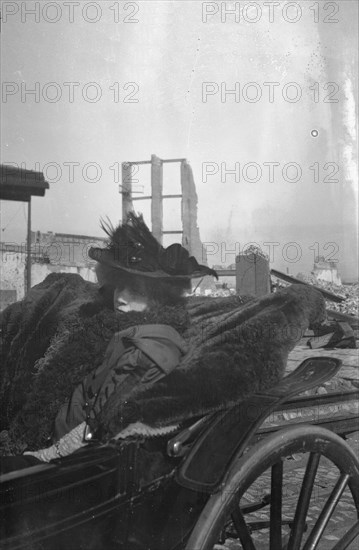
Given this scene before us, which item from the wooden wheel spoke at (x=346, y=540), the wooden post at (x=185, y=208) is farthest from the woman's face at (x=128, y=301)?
the wooden wheel spoke at (x=346, y=540)

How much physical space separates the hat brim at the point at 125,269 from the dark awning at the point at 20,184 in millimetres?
375

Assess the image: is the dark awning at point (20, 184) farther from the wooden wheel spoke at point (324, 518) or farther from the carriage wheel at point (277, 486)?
the wooden wheel spoke at point (324, 518)

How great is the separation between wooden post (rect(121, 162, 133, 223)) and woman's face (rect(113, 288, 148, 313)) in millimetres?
293

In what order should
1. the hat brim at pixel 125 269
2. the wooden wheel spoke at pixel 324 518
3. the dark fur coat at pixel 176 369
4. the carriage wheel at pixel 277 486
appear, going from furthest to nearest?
the hat brim at pixel 125 269 < the wooden wheel spoke at pixel 324 518 < the dark fur coat at pixel 176 369 < the carriage wheel at pixel 277 486

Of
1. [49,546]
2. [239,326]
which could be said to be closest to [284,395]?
[239,326]

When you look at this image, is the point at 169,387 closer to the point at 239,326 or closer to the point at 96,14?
the point at 239,326

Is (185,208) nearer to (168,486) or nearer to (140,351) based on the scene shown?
(140,351)

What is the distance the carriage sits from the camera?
4.09 ft

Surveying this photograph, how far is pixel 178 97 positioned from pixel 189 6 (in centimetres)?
38

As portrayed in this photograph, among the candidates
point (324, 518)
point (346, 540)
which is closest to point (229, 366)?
point (324, 518)

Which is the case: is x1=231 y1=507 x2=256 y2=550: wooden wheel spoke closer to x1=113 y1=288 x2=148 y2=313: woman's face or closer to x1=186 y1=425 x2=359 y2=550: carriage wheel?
x1=186 y1=425 x2=359 y2=550: carriage wheel

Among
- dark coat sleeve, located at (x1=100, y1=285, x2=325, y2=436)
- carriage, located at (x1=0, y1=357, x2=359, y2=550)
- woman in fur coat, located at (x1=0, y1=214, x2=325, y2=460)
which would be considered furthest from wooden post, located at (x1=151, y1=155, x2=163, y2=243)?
carriage, located at (x1=0, y1=357, x2=359, y2=550)

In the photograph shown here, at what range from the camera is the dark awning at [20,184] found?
6.91 ft

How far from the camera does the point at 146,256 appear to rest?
1943 mm
